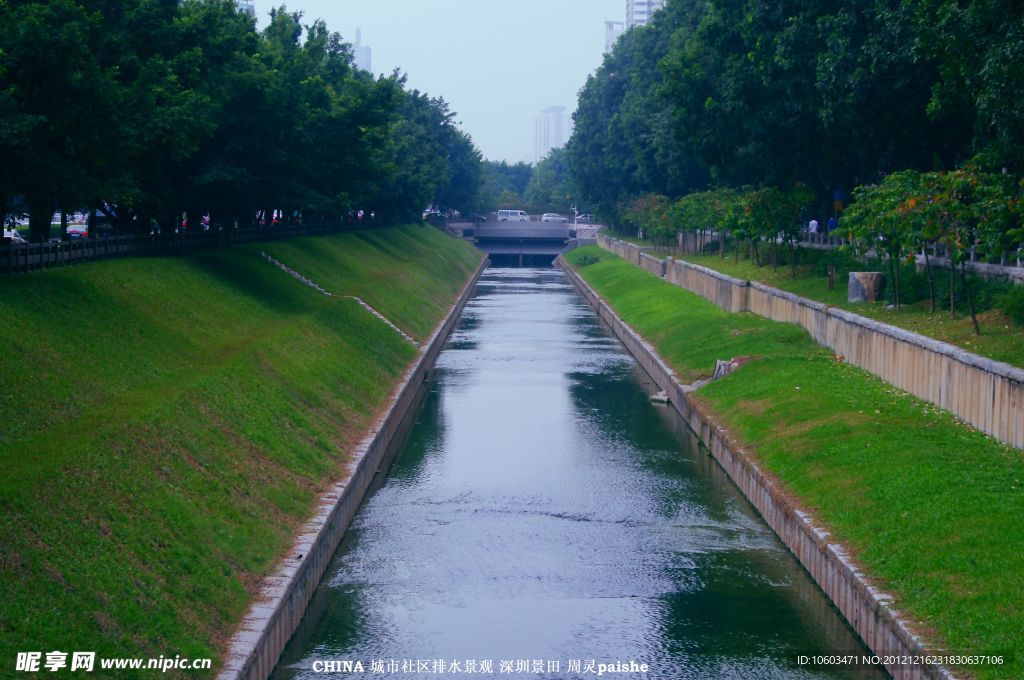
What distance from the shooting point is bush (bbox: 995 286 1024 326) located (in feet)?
86.9

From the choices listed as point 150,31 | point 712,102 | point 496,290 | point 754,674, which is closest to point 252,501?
point 754,674

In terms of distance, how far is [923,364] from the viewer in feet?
84.1

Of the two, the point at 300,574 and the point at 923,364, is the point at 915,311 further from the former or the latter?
the point at 300,574

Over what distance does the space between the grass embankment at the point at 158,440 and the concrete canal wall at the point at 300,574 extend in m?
0.26

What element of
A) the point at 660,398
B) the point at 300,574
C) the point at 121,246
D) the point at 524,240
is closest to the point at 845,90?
the point at 660,398

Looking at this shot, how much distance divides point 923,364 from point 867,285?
12013 millimetres

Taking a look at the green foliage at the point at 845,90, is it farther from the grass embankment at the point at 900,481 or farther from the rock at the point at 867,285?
the grass embankment at the point at 900,481

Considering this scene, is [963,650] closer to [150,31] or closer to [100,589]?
[100,589]

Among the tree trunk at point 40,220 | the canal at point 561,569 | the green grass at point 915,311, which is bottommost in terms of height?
the canal at point 561,569

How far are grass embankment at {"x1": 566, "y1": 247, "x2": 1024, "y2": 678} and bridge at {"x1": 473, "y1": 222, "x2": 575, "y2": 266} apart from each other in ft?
320

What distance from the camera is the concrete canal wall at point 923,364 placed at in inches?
821

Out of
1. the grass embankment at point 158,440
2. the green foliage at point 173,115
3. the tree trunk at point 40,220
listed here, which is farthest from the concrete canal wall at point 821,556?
the tree trunk at point 40,220

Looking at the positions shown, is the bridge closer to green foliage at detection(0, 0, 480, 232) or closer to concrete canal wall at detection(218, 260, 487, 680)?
green foliage at detection(0, 0, 480, 232)

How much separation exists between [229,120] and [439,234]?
71.2m
